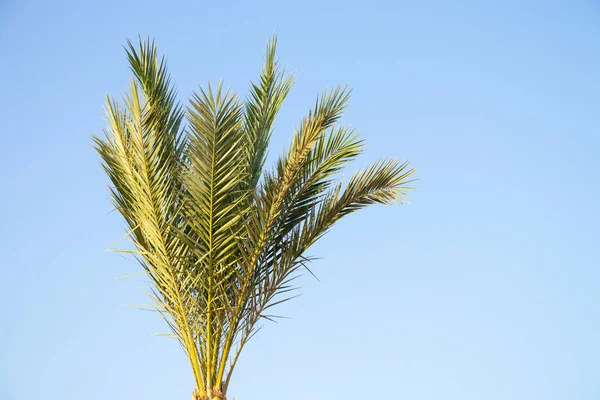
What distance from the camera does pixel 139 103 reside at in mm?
7234

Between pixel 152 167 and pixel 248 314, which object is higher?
pixel 152 167

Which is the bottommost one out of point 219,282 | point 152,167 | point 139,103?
point 219,282

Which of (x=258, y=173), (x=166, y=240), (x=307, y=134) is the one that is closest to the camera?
(x=307, y=134)

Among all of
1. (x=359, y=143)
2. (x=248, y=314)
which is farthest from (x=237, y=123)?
(x=248, y=314)

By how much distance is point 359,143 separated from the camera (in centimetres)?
750

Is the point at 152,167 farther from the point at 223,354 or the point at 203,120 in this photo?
the point at 223,354

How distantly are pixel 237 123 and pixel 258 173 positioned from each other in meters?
1.04

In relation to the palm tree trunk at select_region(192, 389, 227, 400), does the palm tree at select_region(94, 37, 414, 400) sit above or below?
above

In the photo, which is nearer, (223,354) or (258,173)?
(223,354)

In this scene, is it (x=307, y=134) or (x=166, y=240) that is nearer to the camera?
(x=307, y=134)

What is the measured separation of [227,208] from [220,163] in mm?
474

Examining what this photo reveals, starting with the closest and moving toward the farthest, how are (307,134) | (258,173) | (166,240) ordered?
(307,134) → (166,240) → (258,173)

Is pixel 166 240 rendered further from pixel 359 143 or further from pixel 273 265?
pixel 359 143

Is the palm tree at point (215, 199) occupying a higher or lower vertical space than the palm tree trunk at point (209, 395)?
higher
